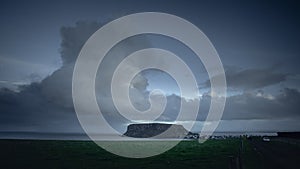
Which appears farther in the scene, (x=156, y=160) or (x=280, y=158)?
(x=156, y=160)

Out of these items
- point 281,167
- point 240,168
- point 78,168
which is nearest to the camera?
point 240,168

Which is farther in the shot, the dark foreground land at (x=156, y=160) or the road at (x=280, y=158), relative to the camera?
the dark foreground land at (x=156, y=160)

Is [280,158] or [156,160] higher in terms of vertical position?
[280,158]

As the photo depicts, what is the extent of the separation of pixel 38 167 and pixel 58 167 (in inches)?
79.1

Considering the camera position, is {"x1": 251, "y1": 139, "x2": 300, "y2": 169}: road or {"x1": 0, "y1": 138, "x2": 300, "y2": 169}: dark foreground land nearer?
{"x1": 251, "y1": 139, "x2": 300, "y2": 169}: road

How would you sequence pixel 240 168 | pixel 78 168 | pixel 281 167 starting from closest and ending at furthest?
pixel 240 168
pixel 281 167
pixel 78 168

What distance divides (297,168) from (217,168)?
6.99m

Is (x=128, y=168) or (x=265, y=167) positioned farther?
(x=128, y=168)

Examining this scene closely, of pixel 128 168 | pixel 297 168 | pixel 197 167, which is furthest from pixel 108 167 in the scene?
pixel 297 168

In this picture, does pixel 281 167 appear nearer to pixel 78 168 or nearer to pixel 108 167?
pixel 108 167

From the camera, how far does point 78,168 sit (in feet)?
97.1

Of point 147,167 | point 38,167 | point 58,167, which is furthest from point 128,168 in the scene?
point 38,167

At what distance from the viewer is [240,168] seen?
25.5 meters

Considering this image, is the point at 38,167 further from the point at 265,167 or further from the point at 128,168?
the point at 265,167
